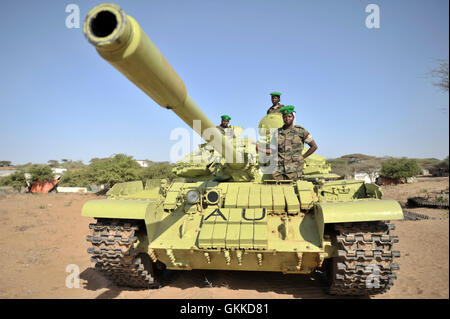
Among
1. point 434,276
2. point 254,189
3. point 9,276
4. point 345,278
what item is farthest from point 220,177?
point 9,276

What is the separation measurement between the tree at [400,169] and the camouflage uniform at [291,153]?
95.8 feet

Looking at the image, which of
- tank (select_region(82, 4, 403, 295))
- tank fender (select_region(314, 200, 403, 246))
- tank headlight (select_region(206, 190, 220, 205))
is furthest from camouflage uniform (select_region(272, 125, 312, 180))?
tank fender (select_region(314, 200, 403, 246))

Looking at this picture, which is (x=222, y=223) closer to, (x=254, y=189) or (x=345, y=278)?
(x=254, y=189)

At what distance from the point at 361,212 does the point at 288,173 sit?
6.79 feet

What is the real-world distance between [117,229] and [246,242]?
2.26 metres

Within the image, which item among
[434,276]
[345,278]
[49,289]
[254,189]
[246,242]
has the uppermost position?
[254,189]

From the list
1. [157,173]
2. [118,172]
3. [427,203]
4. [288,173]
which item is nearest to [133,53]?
[288,173]

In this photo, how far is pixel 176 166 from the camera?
7605 millimetres

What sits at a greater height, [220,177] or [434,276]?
[220,177]

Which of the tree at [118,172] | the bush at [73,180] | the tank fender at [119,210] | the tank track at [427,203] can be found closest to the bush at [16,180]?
the bush at [73,180]

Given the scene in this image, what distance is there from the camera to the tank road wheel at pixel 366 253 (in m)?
4.27

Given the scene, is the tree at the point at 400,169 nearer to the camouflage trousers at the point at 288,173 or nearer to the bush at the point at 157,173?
the bush at the point at 157,173

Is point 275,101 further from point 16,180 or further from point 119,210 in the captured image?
point 16,180
